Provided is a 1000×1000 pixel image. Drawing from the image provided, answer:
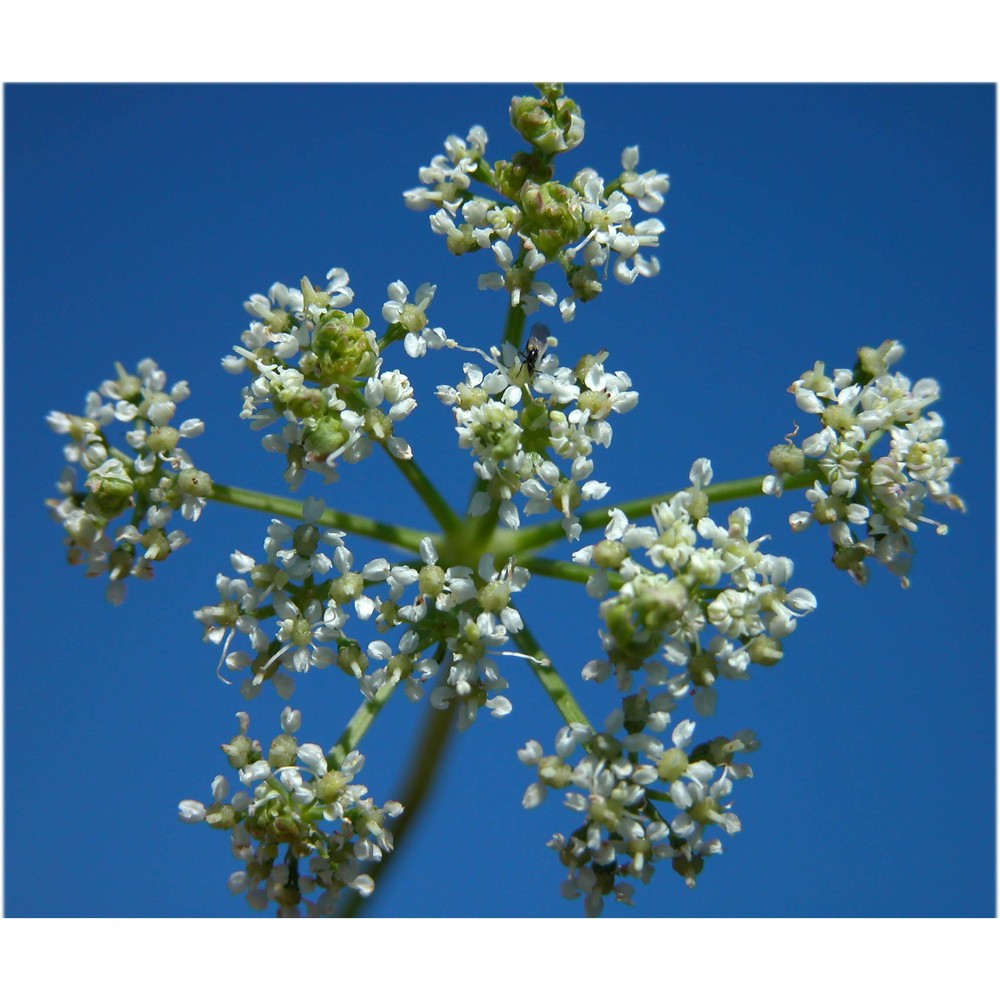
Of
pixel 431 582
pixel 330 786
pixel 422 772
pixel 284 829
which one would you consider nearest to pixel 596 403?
pixel 431 582

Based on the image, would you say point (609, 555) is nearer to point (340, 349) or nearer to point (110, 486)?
point (340, 349)

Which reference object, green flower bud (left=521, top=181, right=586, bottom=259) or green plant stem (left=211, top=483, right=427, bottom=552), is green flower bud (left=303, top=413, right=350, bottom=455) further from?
green flower bud (left=521, top=181, right=586, bottom=259)

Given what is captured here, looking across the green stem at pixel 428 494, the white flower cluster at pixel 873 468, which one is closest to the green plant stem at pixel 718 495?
the white flower cluster at pixel 873 468

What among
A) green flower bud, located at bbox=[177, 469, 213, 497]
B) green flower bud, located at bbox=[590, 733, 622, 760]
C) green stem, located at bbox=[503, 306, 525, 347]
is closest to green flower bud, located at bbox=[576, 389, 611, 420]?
green stem, located at bbox=[503, 306, 525, 347]

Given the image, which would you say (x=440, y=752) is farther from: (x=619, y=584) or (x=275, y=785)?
(x=619, y=584)

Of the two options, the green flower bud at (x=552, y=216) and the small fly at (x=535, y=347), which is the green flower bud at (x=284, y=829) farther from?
the green flower bud at (x=552, y=216)

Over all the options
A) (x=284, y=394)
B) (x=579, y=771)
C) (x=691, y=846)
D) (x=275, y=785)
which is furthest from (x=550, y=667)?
(x=284, y=394)
